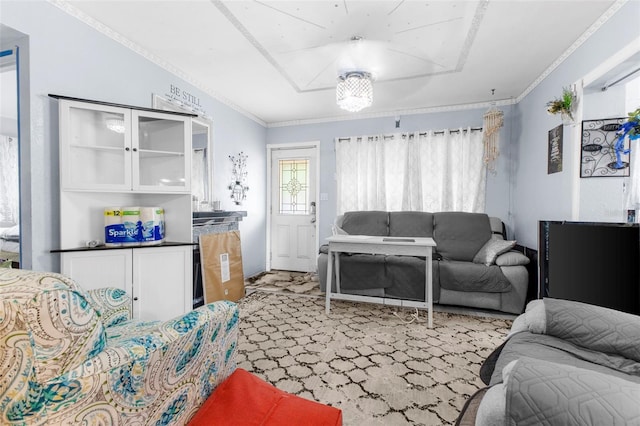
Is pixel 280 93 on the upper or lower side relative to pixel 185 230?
upper

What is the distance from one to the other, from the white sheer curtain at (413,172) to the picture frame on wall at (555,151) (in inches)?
41.4

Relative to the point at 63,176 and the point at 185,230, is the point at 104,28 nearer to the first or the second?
the point at 63,176

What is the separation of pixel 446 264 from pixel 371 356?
5.09 ft

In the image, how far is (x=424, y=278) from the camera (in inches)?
131

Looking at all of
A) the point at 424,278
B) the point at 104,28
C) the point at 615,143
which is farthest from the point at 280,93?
the point at 615,143

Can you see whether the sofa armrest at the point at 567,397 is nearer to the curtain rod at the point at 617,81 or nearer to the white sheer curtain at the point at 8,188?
the curtain rod at the point at 617,81

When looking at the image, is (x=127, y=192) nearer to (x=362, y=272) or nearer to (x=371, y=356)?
(x=371, y=356)

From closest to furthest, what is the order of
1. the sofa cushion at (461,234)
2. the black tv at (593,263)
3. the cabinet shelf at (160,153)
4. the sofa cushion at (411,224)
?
the black tv at (593,263)
the cabinet shelf at (160,153)
the sofa cushion at (461,234)
the sofa cushion at (411,224)

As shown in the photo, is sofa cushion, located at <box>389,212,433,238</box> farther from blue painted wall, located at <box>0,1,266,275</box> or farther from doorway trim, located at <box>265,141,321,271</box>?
blue painted wall, located at <box>0,1,266,275</box>

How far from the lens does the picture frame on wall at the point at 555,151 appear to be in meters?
2.76

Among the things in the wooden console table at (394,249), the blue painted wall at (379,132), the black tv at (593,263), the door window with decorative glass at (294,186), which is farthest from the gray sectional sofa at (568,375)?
the door window with decorative glass at (294,186)

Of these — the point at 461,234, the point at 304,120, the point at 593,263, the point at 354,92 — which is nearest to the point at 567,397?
the point at 593,263

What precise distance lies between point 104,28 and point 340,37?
6.42ft

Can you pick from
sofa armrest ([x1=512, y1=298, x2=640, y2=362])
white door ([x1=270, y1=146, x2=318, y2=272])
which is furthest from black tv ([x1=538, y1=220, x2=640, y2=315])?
white door ([x1=270, y1=146, x2=318, y2=272])
